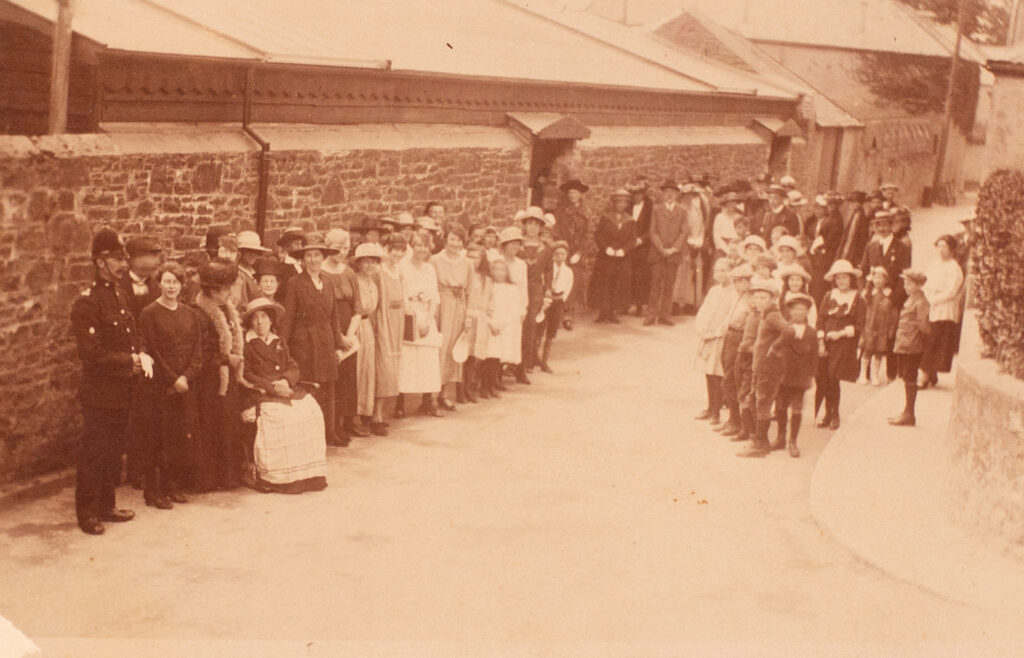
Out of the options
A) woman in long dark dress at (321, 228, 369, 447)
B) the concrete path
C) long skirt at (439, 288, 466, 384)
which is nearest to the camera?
the concrete path

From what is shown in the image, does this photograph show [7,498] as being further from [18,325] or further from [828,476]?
[828,476]

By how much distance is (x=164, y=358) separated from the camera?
8992 mm

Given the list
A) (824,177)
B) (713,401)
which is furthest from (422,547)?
(824,177)

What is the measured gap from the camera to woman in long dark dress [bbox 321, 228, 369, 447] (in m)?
10.9

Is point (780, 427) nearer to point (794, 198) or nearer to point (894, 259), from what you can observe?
point (894, 259)

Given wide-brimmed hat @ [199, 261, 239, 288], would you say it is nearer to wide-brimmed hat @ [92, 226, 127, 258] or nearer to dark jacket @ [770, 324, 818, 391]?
wide-brimmed hat @ [92, 226, 127, 258]

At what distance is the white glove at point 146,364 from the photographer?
28.4ft

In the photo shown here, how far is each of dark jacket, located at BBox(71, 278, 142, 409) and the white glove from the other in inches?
3.6

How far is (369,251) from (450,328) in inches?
63.2

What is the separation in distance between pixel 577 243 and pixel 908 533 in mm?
8909

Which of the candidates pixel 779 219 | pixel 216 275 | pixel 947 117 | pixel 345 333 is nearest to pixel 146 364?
pixel 216 275

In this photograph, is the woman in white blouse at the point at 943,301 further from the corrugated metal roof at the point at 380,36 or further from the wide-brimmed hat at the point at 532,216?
the corrugated metal roof at the point at 380,36

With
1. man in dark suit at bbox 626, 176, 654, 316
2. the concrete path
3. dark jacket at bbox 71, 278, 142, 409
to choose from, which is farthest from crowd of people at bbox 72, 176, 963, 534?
man in dark suit at bbox 626, 176, 654, 316

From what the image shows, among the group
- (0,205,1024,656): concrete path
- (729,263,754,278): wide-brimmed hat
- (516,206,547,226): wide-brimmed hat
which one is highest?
(516,206,547,226): wide-brimmed hat
